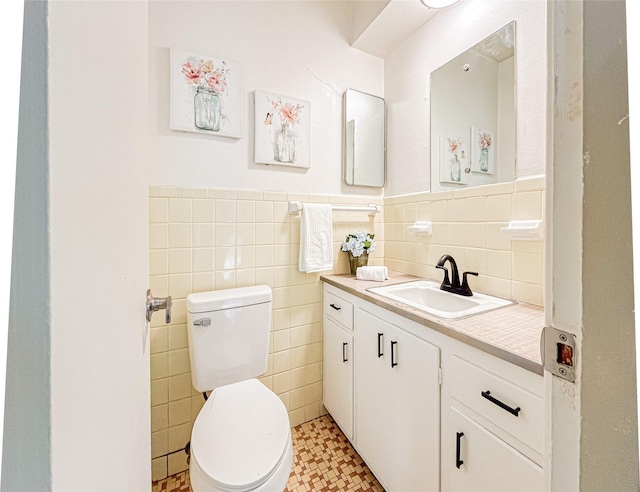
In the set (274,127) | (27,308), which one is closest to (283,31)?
(274,127)

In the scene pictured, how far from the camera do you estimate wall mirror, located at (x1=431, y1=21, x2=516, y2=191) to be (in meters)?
1.14

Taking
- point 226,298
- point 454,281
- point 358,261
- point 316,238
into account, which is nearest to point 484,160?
point 454,281

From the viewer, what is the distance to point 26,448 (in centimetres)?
20

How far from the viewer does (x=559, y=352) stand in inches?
12.9

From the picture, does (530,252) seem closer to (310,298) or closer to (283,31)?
(310,298)

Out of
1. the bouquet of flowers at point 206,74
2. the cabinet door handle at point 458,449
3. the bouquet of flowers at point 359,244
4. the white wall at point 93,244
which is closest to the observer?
the white wall at point 93,244

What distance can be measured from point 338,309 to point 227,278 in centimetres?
62

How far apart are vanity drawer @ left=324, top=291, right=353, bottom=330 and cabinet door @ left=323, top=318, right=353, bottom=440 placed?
0.15 feet

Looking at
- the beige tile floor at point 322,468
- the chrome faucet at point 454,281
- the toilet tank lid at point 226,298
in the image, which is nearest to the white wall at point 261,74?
the toilet tank lid at point 226,298

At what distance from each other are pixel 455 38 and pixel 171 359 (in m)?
2.16

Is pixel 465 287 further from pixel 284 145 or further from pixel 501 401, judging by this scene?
pixel 284 145

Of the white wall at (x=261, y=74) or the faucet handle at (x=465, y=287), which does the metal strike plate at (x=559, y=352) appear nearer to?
the faucet handle at (x=465, y=287)

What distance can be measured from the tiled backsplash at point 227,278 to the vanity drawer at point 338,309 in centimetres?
8

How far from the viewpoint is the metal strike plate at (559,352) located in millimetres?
313
